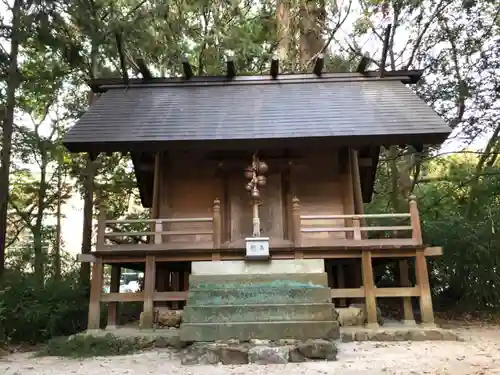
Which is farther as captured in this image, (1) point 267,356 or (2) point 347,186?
(2) point 347,186

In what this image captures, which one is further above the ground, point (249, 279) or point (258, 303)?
Answer: point (249, 279)

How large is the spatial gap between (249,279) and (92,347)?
8.85ft

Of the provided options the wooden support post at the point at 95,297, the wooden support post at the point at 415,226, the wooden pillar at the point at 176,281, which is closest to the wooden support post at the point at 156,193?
the wooden support post at the point at 95,297

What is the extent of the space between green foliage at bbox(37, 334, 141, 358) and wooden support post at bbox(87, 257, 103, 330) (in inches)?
22.9

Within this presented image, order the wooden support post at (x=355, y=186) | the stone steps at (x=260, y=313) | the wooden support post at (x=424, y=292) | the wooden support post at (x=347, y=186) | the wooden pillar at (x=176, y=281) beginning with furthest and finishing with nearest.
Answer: the wooden pillar at (x=176, y=281) → the wooden support post at (x=355, y=186) → the wooden support post at (x=347, y=186) → the wooden support post at (x=424, y=292) → the stone steps at (x=260, y=313)

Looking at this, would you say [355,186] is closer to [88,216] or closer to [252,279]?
[252,279]

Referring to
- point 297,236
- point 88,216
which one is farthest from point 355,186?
point 88,216

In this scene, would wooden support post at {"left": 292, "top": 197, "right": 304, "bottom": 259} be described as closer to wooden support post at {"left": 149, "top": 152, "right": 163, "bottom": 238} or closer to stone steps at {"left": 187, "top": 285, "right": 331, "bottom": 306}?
stone steps at {"left": 187, "top": 285, "right": 331, "bottom": 306}

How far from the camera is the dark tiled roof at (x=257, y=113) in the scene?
8.88m

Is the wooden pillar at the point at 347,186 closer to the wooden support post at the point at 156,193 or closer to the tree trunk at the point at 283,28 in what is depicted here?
the wooden support post at the point at 156,193

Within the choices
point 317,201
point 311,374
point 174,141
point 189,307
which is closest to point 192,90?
point 174,141

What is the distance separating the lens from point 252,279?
24.6 ft

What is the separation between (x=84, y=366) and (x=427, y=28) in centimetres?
1385

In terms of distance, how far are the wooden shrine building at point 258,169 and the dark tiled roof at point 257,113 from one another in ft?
0.12
